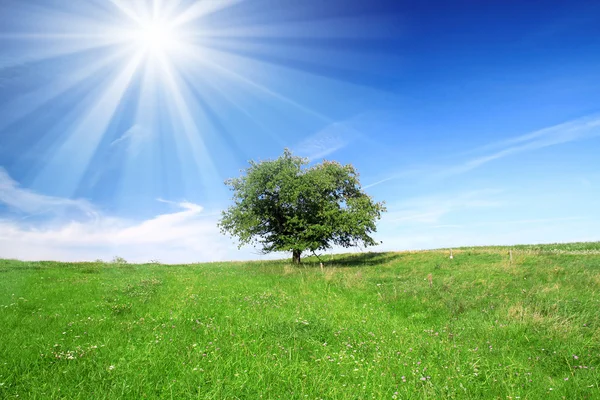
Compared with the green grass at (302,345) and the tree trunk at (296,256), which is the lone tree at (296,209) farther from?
the green grass at (302,345)

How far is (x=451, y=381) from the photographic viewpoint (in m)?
6.91

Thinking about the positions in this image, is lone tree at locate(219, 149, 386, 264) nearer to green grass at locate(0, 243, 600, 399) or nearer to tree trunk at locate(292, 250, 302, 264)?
tree trunk at locate(292, 250, 302, 264)

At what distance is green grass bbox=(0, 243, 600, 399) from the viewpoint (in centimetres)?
658

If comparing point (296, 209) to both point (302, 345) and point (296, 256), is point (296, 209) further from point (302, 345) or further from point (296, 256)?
point (302, 345)

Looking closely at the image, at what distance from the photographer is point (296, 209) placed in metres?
36.0

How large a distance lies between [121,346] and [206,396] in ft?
11.6

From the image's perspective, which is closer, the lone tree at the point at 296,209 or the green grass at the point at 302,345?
the green grass at the point at 302,345

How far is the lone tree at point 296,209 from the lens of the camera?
3469 centimetres

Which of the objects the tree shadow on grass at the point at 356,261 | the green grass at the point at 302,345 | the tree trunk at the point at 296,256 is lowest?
the green grass at the point at 302,345

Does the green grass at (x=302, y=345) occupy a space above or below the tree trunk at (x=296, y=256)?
below

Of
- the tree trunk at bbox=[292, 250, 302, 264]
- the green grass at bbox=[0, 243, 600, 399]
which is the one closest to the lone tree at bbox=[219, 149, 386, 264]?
the tree trunk at bbox=[292, 250, 302, 264]

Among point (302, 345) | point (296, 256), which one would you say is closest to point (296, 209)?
point (296, 256)

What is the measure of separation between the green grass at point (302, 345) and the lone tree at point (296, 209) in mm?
18818

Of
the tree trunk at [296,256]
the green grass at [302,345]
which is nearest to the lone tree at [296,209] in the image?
the tree trunk at [296,256]
